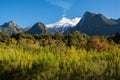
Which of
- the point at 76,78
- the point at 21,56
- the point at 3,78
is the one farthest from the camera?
the point at 21,56

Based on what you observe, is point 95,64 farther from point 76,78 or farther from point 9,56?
point 9,56

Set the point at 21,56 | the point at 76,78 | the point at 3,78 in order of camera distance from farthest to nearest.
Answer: the point at 21,56 < the point at 3,78 < the point at 76,78

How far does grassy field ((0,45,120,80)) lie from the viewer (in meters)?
7.33

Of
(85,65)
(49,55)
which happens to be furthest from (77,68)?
(49,55)

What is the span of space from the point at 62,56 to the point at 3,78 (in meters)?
1.45

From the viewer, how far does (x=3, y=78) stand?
7750mm

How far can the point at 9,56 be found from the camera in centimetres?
834

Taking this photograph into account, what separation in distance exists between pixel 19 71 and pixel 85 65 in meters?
1.44

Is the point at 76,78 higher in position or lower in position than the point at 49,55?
lower

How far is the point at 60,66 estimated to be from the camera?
7680 millimetres

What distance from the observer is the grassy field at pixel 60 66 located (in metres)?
7.33

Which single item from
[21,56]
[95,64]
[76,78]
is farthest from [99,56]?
[21,56]

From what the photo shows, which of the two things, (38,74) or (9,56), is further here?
(9,56)

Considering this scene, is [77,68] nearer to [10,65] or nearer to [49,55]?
[49,55]
